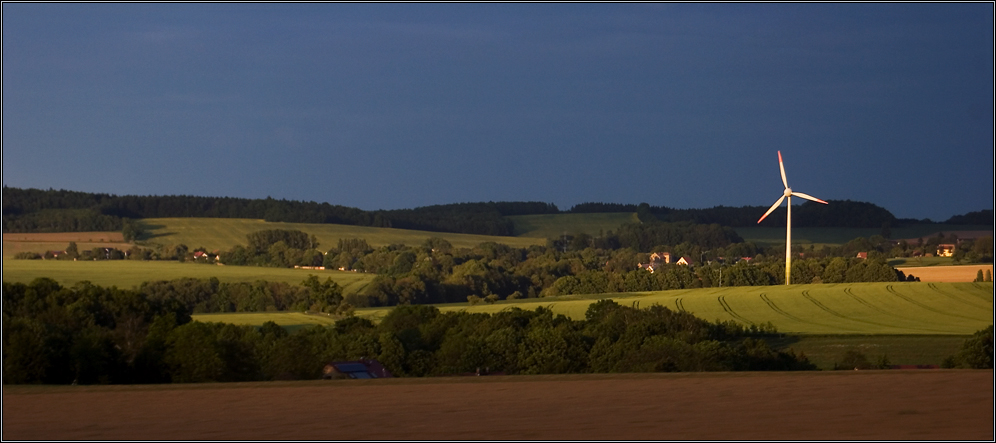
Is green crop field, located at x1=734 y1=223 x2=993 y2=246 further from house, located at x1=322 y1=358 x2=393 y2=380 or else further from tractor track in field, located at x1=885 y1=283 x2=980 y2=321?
house, located at x1=322 y1=358 x2=393 y2=380

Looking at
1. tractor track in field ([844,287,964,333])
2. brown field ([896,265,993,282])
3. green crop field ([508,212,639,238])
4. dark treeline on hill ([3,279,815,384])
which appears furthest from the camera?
green crop field ([508,212,639,238])

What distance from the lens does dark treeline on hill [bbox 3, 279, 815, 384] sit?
16453mm

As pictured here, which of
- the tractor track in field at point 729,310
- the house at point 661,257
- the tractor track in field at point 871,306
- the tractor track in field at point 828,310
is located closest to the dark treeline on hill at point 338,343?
the tractor track in field at point 729,310

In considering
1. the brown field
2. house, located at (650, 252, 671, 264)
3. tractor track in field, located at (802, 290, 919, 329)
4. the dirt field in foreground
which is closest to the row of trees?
house, located at (650, 252, 671, 264)

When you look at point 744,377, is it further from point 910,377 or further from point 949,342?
point 949,342

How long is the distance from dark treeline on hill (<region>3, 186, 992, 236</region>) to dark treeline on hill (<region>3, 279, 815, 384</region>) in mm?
14442

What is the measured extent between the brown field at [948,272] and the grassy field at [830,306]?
96 centimetres

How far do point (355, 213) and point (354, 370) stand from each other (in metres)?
44.9

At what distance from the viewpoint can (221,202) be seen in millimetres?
60812

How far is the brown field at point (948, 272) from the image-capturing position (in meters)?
33.5

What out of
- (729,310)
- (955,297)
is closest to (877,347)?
(729,310)

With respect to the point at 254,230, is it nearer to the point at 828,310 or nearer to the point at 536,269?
the point at 536,269

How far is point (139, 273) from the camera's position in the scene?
3750cm

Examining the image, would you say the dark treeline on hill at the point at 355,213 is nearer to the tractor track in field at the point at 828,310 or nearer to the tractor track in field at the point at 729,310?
the tractor track in field at the point at 828,310
